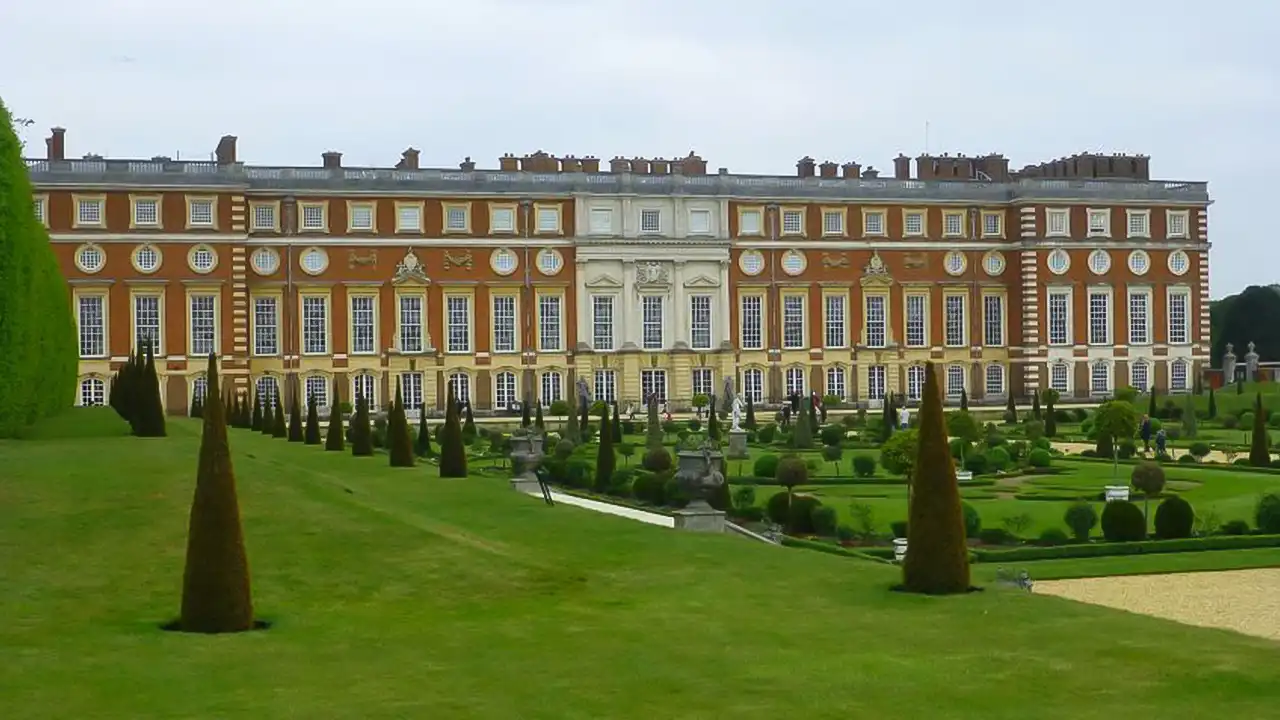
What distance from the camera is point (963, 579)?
12531 mm

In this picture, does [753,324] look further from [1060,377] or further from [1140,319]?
[1140,319]

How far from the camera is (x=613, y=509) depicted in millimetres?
22781

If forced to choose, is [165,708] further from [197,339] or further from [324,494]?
[197,339]

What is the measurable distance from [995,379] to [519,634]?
1952 inches

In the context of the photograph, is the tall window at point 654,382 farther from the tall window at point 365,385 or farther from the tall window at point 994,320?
the tall window at point 994,320

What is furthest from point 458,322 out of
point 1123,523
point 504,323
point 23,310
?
point 1123,523

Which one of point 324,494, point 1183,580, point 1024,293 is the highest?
point 1024,293

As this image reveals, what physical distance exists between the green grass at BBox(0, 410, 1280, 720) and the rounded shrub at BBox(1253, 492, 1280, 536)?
731 centimetres

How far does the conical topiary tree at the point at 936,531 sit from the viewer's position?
12.4 m

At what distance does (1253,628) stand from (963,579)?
2.63 m

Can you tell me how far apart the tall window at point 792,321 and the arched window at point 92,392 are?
70.5 ft

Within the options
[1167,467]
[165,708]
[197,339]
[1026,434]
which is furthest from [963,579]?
[197,339]

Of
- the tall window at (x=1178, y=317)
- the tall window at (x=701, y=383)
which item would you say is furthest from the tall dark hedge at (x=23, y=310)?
the tall window at (x=1178, y=317)

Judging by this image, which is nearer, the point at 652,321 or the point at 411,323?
the point at 411,323
